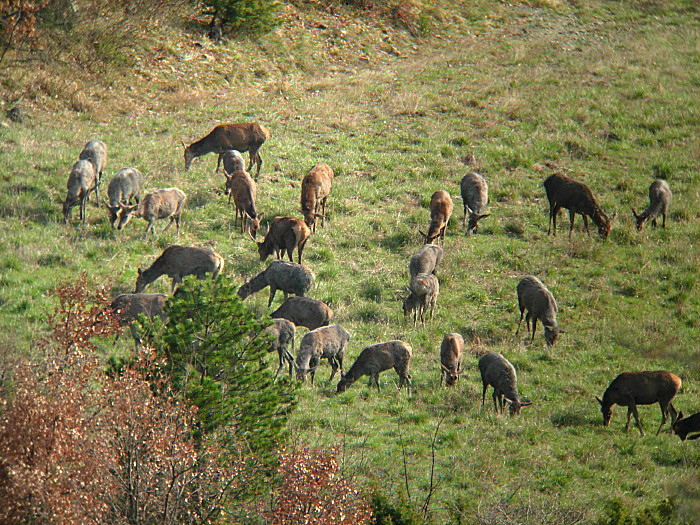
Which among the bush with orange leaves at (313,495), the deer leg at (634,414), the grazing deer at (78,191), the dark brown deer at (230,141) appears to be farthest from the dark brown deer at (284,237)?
the bush with orange leaves at (313,495)

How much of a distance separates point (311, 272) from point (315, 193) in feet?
12.5

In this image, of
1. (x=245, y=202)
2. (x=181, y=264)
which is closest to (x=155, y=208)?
(x=245, y=202)

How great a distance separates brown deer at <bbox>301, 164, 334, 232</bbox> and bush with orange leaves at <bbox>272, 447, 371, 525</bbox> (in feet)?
34.4

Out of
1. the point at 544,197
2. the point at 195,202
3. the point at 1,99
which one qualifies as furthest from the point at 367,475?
the point at 1,99

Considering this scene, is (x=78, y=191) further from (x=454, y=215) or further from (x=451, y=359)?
(x=454, y=215)

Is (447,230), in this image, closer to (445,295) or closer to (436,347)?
(445,295)

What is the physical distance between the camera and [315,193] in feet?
63.0

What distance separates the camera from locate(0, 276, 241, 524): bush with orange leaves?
7.63m

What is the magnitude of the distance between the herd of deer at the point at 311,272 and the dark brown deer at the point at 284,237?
0.9 inches

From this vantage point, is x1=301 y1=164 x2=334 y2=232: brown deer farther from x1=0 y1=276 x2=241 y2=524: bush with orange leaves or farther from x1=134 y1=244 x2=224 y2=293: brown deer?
x1=0 y1=276 x2=241 y2=524: bush with orange leaves

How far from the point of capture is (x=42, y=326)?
13.5 m

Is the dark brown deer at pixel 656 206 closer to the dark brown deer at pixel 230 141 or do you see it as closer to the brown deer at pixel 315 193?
the brown deer at pixel 315 193

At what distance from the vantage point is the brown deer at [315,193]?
18.9 metres

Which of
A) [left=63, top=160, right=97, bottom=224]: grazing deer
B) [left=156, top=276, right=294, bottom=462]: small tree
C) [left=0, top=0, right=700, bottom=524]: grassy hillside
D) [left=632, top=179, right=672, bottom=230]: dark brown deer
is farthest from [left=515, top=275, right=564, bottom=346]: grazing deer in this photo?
[left=63, top=160, right=97, bottom=224]: grazing deer
